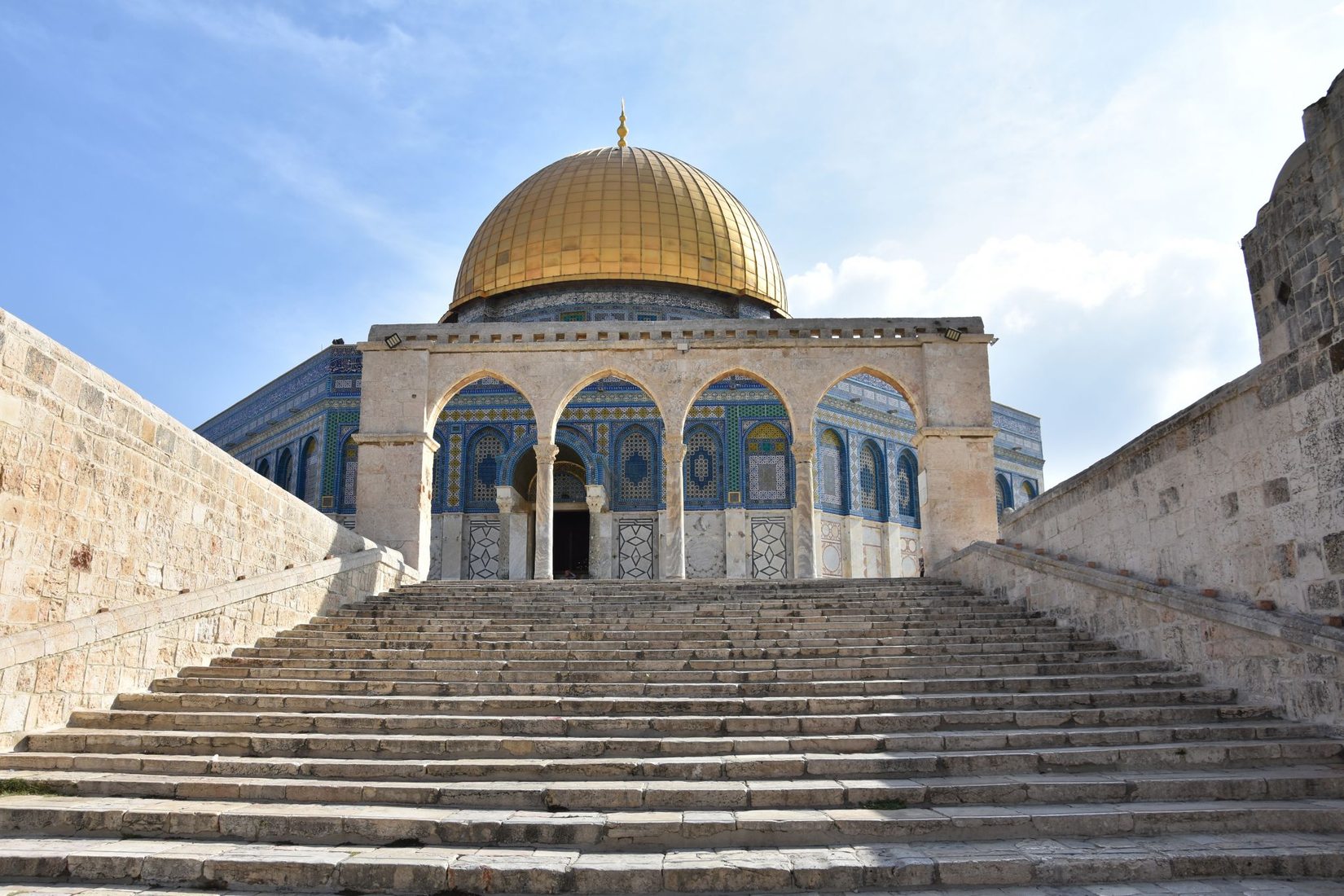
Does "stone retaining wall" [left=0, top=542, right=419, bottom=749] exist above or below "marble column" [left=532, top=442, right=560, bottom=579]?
below

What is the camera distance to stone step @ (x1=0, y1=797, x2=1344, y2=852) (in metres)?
3.90

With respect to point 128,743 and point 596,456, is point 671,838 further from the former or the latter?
point 596,456

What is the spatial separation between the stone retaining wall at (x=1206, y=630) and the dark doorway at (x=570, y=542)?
34.7 feet

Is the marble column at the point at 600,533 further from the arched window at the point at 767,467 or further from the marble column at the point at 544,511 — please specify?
the marble column at the point at 544,511

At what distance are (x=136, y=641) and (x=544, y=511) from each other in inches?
240

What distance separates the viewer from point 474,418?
58.0 ft

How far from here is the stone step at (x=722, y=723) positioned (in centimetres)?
505

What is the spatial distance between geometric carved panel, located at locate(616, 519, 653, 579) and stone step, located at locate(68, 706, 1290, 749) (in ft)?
38.0

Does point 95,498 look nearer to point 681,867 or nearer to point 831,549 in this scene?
point 681,867

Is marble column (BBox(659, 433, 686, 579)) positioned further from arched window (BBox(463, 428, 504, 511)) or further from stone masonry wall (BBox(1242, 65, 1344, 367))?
stone masonry wall (BBox(1242, 65, 1344, 367))

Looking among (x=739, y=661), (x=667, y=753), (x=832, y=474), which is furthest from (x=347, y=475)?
(x=667, y=753)

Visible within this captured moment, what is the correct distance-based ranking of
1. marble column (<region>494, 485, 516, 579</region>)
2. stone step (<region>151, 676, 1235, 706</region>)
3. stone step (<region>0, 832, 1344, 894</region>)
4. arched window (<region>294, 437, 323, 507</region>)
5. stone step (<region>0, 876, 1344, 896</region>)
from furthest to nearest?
arched window (<region>294, 437, 323, 507</region>), marble column (<region>494, 485, 516, 579</region>), stone step (<region>151, 676, 1235, 706</region>), stone step (<region>0, 832, 1344, 894</region>), stone step (<region>0, 876, 1344, 896</region>)

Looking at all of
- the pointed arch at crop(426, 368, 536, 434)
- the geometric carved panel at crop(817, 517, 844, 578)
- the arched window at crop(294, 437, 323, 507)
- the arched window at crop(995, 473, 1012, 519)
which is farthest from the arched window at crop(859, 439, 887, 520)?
the arched window at crop(294, 437, 323, 507)

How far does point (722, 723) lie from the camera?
512 centimetres
